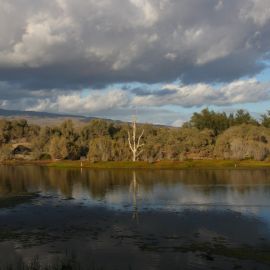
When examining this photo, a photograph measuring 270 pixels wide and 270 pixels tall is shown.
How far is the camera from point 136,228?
46250mm

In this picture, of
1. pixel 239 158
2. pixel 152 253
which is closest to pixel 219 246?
pixel 152 253

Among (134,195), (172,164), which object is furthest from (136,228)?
(172,164)

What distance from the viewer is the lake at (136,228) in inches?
1395

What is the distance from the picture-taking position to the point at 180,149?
527ft

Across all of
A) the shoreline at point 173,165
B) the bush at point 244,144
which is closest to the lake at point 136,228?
the shoreline at point 173,165

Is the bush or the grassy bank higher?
the bush

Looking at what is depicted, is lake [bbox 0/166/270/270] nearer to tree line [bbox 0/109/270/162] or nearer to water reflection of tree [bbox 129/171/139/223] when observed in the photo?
water reflection of tree [bbox 129/171/139/223]

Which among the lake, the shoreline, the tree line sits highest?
the tree line

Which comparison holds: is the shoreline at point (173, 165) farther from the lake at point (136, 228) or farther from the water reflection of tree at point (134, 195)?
the lake at point (136, 228)

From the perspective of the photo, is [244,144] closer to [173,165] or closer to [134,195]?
[173,165]

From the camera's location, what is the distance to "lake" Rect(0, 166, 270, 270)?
35438 millimetres

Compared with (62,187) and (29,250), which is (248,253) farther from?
(62,187)

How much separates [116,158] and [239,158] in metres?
39.3

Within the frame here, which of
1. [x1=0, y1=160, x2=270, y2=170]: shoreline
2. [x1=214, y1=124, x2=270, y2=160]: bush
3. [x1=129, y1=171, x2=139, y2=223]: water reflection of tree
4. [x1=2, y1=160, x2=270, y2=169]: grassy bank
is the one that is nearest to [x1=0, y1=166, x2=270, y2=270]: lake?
[x1=129, y1=171, x2=139, y2=223]: water reflection of tree
